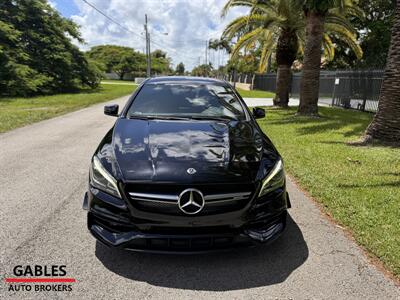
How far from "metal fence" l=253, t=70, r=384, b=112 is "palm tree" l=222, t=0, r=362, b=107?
1.64m

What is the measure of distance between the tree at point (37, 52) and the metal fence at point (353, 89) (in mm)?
18200

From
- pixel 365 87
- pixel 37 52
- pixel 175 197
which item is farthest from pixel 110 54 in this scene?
pixel 175 197

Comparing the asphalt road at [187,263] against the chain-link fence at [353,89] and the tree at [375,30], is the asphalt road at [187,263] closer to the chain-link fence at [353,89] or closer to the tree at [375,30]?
the chain-link fence at [353,89]

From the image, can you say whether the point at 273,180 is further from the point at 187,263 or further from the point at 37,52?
the point at 37,52

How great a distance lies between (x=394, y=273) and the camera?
2877 mm

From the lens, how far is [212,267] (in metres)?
2.93

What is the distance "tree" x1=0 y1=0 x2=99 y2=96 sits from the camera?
64.4 ft

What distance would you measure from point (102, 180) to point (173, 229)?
754mm

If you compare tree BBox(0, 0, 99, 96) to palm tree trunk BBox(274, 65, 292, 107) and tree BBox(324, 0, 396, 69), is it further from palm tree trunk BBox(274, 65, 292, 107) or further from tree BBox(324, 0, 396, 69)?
tree BBox(324, 0, 396, 69)

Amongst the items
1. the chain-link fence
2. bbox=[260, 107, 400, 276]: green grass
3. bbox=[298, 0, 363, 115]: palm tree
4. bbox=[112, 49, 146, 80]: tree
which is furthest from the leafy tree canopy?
bbox=[260, 107, 400, 276]: green grass

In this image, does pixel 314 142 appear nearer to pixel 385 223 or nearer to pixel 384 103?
pixel 384 103

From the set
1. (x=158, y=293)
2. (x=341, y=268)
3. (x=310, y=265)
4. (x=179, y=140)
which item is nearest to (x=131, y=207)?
(x=158, y=293)

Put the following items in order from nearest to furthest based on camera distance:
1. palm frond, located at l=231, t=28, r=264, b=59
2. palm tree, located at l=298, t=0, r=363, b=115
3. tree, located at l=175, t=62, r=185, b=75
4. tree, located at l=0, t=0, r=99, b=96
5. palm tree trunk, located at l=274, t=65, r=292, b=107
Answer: palm tree, located at l=298, t=0, r=363, b=115, palm frond, located at l=231, t=28, r=264, b=59, palm tree trunk, located at l=274, t=65, r=292, b=107, tree, located at l=0, t=0, r=99, b=96, tree, located at l=175, t=62, r=185, b=75

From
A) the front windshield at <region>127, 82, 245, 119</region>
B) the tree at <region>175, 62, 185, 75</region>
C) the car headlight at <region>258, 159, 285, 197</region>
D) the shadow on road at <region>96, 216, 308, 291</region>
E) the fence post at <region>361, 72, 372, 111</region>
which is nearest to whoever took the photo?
the shadow on road at <region>96, 216, 308, 291</region>
